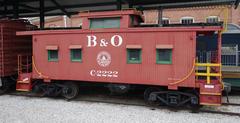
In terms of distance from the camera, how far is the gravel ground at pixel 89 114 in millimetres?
7797

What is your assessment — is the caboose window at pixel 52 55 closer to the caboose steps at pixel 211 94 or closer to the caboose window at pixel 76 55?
the caboose window at pixel 76 55

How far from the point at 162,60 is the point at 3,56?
729 cm

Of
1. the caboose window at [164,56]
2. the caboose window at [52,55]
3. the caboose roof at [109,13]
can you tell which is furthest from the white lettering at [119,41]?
the caboose window at [52,55]

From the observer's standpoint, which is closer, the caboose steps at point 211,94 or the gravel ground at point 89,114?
the gravel ground at point 89,114

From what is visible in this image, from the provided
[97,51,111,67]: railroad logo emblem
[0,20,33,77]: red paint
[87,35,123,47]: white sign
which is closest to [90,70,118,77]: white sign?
[97,51,111,67]: railroad logo emblem

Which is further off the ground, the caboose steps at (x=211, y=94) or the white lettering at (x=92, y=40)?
the white lettering at (x=92, y=40)

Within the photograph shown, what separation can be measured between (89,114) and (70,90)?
8.16ft

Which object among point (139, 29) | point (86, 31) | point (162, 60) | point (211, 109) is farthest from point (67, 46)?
point (211, 109)

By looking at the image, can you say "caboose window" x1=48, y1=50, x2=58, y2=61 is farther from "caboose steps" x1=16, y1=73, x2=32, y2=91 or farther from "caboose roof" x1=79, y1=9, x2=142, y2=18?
"caboose roof" x1=79, y1=9, x2=142, y2=18

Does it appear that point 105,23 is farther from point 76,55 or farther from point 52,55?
point 52,55

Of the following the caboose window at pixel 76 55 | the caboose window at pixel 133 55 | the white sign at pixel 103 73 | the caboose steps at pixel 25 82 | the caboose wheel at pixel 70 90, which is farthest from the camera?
the caboose steps at pixel 25 82

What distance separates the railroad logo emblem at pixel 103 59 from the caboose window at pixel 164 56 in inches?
76.9

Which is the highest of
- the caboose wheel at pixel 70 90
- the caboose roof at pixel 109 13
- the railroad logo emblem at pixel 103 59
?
the caboose roof at pixel 109 13

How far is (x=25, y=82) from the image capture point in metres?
10.9
